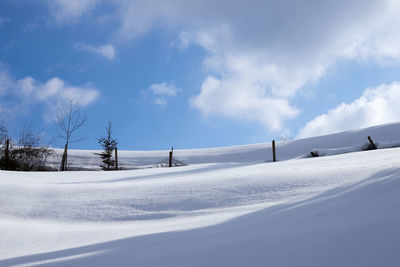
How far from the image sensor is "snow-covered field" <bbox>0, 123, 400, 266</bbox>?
142cm

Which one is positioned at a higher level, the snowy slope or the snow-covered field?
the snowy slope

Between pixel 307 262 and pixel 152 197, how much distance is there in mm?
2181

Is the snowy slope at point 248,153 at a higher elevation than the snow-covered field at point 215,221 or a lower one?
higher

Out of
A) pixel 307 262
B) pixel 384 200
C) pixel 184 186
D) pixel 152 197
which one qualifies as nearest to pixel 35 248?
pixel 152 197

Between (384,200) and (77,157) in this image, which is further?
(77,157)

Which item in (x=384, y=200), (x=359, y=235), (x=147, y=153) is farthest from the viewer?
(x=147, y=153)

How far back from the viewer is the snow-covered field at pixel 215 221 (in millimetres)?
1420

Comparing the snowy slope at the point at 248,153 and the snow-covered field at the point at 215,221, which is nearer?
the snow-covered field at the point at 215,221

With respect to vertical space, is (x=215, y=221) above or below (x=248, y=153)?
below

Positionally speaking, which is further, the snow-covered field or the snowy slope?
the snowy slope

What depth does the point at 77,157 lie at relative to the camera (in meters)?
12.7

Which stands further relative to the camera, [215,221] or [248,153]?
[248,153]

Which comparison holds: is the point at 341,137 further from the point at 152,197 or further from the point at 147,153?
the point at 152,197

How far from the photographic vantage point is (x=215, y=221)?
7.61 feet
